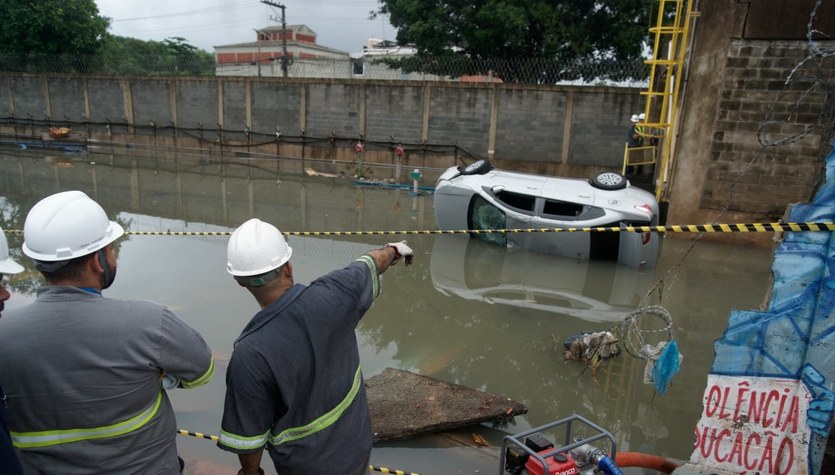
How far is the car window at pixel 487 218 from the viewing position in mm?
→ 8469

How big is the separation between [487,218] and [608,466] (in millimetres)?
6379

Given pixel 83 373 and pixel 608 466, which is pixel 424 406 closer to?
pixel 608 466

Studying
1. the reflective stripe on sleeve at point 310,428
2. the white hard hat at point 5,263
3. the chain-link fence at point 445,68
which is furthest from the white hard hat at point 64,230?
the chain-link fence at point 445,68

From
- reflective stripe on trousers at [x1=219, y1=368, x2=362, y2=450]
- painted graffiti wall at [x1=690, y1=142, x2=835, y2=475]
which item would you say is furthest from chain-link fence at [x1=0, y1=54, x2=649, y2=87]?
reflective stripe on trousers at [x1=219, y1=368, x2=362, y2=450]

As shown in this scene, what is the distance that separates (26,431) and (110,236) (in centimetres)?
69

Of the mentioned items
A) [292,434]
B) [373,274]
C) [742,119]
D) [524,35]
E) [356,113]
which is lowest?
[292,434]

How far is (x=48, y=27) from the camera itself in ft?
86.8

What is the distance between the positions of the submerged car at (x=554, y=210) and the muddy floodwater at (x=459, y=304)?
27cm

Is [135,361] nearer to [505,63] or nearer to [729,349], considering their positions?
[729,349]

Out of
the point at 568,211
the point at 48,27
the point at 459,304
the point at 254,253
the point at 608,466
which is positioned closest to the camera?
the point at 254,253

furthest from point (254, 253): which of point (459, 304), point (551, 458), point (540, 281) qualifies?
point (540, 281)

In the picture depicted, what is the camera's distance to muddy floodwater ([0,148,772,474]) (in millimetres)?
4082

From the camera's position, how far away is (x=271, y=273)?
200 centimetres

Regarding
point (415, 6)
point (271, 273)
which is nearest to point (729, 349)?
point (271, 273)
